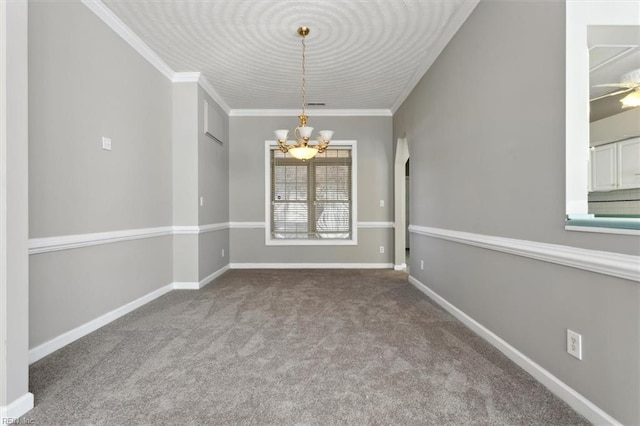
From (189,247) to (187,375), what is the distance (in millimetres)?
2410

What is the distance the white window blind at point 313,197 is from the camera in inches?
222

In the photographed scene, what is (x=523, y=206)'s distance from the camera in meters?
1.92

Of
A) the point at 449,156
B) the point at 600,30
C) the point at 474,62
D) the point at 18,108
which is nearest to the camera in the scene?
the point at 18,108

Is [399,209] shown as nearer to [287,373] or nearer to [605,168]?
[605,168]

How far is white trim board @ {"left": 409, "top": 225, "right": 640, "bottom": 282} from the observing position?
1.27 metres

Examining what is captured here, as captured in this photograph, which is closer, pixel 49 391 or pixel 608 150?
pixel 49 391

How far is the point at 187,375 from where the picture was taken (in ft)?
6.10

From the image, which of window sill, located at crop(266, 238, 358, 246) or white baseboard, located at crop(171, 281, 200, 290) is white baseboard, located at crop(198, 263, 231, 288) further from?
window sill, located at crop(266, 238, 358, 246)

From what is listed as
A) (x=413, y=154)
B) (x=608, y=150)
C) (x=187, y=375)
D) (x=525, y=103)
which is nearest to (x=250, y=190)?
(x=413, y=154)

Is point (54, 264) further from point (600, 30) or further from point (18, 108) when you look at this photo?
point (600, 30)

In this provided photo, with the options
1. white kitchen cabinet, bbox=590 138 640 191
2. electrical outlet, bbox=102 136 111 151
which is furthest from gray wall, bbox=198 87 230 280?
white kitchen cabinet, bbox=590 138 640 191

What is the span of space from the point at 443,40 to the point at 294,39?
1.50 meters

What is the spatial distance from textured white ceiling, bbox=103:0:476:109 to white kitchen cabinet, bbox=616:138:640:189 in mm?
2715

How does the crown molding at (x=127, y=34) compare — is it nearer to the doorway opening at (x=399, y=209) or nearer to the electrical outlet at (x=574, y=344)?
the doorway opening at (x=399, y=209)
